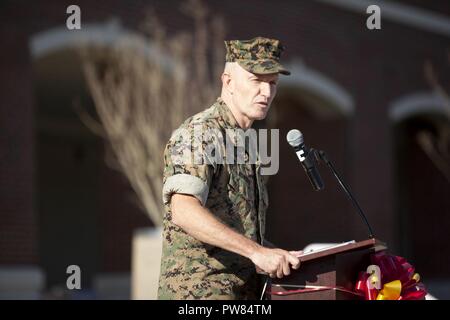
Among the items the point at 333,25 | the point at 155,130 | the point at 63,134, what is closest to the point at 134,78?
the point at 155,130

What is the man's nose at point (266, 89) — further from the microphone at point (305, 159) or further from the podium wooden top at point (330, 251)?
the podium wooden top at point (330, 251)

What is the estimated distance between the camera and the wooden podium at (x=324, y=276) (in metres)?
3.40

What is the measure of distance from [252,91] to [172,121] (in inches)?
383

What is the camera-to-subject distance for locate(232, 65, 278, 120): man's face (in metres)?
3.71

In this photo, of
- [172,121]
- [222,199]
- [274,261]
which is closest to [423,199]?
[172,121]

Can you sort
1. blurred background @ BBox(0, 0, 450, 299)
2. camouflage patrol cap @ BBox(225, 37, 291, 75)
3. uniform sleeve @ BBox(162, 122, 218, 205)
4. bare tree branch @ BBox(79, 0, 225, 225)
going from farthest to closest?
blurred background @ BBox(0, 0, 450, 299) < bare tree branch @ BBox(79, 0, 225, 225) < camouflage patrol cap @ BBox(225, 37, 291, 75) < uniform sleeve @ BBox(162, 122, 218, 205)

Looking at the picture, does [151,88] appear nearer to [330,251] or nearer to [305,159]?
[305,159]

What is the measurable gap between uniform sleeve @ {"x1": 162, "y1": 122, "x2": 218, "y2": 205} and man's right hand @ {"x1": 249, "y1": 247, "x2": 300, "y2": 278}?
0.30 m

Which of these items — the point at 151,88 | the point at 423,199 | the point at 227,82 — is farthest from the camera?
the point at 423,199

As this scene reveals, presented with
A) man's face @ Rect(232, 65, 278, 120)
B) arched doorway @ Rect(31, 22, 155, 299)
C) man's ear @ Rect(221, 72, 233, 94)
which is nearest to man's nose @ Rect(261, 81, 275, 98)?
man's face @ Rect(232, 65, 278, 120)

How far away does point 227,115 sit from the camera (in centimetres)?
377

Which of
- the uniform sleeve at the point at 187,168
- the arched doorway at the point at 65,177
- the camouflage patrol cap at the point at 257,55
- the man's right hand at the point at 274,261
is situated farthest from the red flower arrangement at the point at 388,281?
the arched doorway at the point at 65,177

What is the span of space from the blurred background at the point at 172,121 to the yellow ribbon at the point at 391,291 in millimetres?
5990

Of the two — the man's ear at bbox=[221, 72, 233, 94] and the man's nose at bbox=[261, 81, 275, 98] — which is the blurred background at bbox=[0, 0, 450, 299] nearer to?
the man's ear at bbox=[221, 72, 233, 94]
